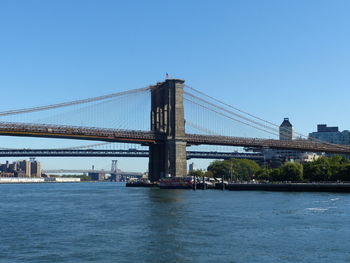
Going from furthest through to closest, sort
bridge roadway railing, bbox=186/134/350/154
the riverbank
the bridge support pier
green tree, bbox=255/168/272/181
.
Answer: green tree, bbox=255/168/272/181 < bridge roadway railing, bbox=186/134/350/154 < the bridge support pier < the riverbank

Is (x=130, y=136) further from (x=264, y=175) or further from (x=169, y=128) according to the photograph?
A: (x=264, y=175)

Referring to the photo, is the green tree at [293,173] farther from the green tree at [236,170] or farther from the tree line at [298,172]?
the green tree at [236,170]

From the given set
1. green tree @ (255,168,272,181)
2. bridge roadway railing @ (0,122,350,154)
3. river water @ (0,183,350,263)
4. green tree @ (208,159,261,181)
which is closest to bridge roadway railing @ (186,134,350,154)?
bridge roadway railing @ (0,122,350,154)

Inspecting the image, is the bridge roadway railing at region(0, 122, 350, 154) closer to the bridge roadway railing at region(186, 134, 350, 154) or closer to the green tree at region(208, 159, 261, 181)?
the bridge roadway railing at region(186, 134, 350, 154)

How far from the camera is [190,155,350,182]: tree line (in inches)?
3967

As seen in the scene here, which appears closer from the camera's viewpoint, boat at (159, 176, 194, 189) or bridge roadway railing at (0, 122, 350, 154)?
bridge roadway railing at (0, 122, 350, 154)

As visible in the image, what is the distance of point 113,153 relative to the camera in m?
157

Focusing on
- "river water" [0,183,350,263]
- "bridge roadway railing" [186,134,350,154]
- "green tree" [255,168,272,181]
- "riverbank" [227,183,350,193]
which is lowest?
"river water" [0,183,350,263]

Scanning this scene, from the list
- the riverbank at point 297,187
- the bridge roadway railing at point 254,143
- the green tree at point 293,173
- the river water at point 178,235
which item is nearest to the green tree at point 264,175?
the bridge roadway railing at point 254,143

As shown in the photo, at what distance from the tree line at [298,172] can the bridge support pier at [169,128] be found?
19.3 meters

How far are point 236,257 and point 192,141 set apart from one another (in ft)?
268

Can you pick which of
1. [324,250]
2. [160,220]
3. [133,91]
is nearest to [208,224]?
[160,220]

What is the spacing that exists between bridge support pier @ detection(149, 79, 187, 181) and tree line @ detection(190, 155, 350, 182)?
19321 mm

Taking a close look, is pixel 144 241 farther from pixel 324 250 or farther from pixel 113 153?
pixel 113 153
